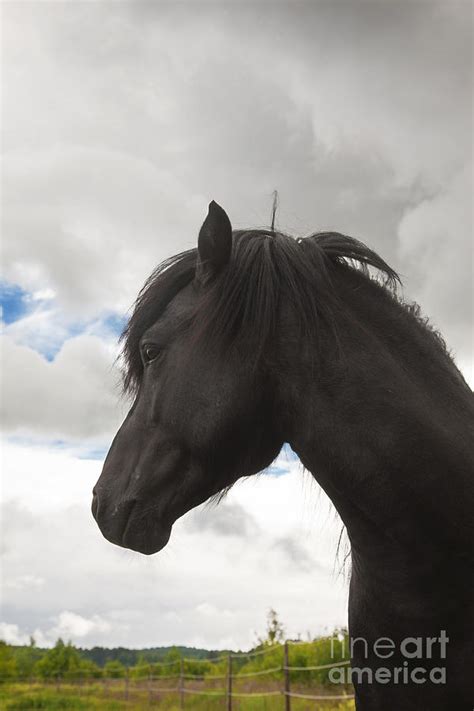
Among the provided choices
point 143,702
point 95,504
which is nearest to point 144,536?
point 95,504

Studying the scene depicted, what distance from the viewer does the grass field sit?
1128cm

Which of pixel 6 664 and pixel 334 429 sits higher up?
pixel 6 664

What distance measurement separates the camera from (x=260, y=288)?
2434 mm

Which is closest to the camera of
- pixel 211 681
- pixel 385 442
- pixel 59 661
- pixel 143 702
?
pixel 385 442

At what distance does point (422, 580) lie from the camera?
2.23m

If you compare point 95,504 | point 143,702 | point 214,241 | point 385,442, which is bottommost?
point 143,702

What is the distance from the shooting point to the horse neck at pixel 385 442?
2.17m

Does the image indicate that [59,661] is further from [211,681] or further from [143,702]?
[211,681]

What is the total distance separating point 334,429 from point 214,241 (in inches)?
32.0

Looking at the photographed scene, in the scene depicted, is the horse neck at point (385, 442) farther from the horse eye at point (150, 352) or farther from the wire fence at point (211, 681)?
the wire fence at point (211, 681)

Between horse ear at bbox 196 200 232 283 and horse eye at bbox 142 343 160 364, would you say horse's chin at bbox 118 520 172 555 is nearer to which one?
horse eye at bbox 142 343 160 364

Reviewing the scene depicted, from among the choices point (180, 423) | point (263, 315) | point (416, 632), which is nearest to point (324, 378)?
point (263, 315)

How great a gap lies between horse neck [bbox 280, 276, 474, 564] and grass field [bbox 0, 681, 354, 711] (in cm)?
774

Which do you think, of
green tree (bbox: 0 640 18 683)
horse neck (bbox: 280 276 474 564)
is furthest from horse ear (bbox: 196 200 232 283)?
green tree (bbox: 0 640 18 683)
